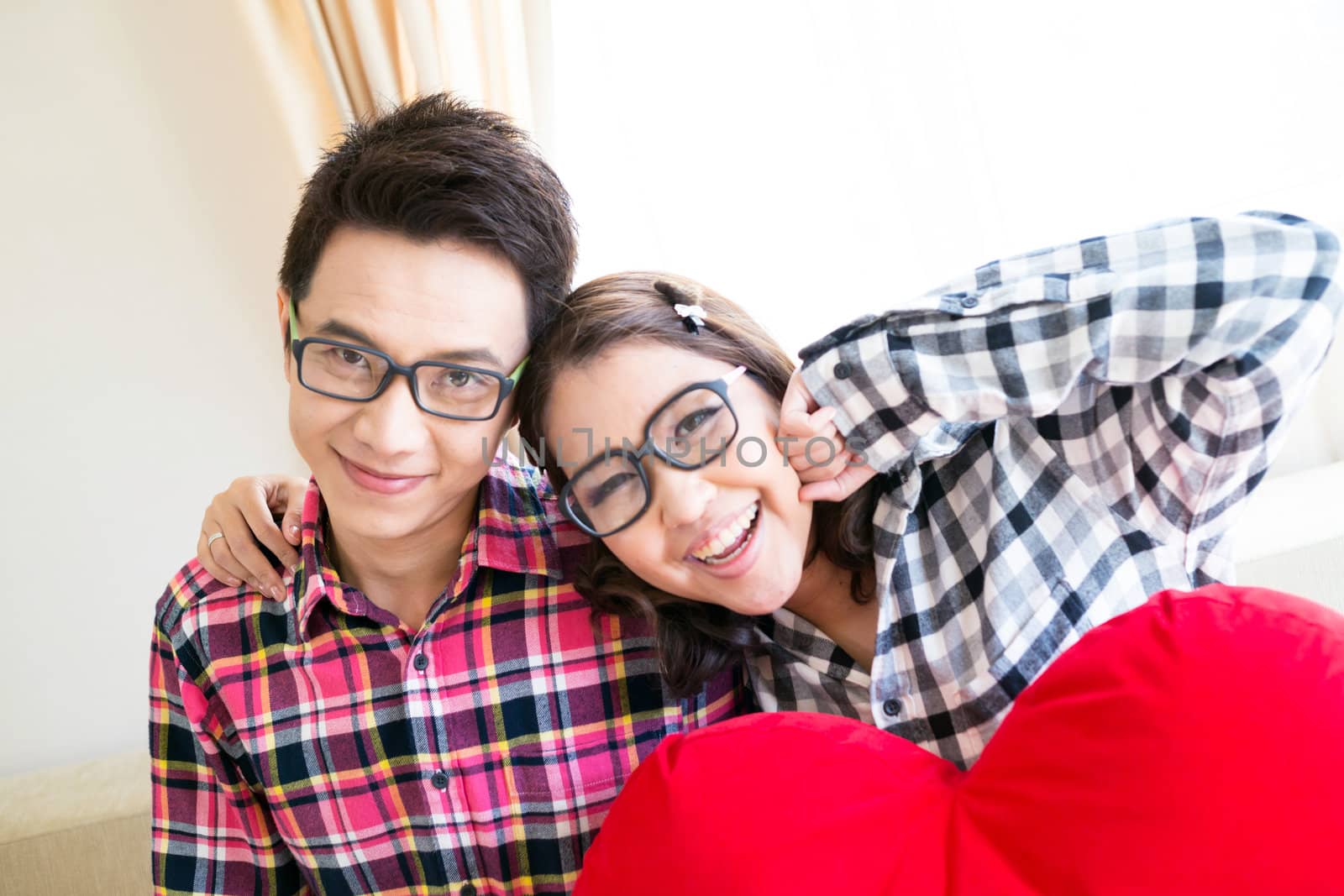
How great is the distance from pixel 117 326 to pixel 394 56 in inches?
33.4

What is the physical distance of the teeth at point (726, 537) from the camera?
118 centimetres

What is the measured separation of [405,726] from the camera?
4.37ft

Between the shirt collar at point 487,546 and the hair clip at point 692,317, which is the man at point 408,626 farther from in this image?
the hair clip at point 692,317

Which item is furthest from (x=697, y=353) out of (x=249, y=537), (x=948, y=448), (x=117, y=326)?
(x=117, y=326)

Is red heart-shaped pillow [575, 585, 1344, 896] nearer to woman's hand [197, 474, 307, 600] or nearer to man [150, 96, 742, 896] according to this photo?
man [150, 96, 742, 896]

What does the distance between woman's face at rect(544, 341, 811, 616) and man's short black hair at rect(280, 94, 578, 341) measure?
197 mm

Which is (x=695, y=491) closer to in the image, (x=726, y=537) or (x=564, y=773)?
(x=726, y=537)

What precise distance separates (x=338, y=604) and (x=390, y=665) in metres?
0.11

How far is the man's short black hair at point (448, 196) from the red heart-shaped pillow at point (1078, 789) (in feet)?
2.17

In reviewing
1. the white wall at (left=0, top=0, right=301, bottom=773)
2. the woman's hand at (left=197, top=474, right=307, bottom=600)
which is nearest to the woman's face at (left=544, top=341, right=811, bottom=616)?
the woman's hand at (left=197, top=474, right=307, bottom=600)

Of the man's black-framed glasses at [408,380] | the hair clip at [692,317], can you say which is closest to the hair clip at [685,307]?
the hair clip at [692,317]

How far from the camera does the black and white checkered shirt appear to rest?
40.9 inches

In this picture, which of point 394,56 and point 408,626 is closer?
point 408,626

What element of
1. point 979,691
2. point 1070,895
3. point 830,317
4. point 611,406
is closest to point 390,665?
point 611,406
